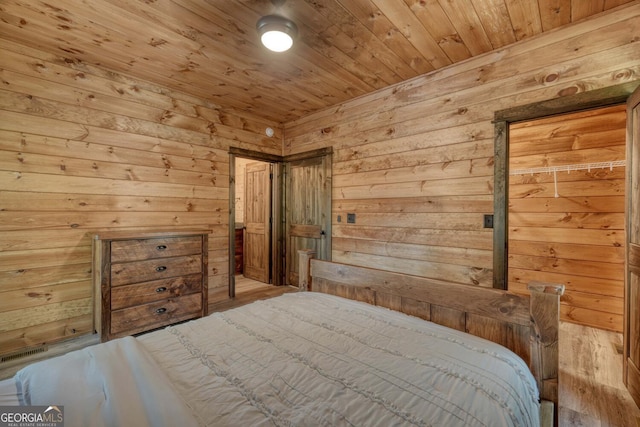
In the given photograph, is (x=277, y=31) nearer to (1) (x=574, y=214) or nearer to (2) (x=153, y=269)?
(2) (x=153, y=269)

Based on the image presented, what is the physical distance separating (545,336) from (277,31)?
2.38 m

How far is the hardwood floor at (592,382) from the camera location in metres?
1.73

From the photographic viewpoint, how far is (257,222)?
15.8 ft

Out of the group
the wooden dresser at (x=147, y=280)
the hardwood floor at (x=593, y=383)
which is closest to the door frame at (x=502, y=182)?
the hardwood floor at (x=593, y=383)

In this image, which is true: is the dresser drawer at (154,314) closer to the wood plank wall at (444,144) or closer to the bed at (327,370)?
the bed at (327,370)

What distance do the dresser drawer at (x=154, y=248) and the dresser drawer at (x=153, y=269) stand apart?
5 cm

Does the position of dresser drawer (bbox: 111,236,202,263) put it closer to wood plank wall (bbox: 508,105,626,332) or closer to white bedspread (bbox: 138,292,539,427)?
white bedspread (bbox: 138,292,539,427)

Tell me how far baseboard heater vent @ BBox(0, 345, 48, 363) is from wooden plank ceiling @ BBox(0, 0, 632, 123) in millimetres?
2615

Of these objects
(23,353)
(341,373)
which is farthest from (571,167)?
(23,353)

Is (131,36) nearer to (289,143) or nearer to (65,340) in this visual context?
(289,143)

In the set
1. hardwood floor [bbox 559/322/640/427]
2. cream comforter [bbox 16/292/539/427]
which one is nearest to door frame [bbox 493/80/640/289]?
hardwood floor [bbox 559/322/640/427]

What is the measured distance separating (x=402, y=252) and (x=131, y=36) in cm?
312

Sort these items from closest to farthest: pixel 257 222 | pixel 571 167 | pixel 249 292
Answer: pixel 571 167
pixel 249 292
pixel 257 222

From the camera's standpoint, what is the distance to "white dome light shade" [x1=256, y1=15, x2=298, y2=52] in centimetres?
195
